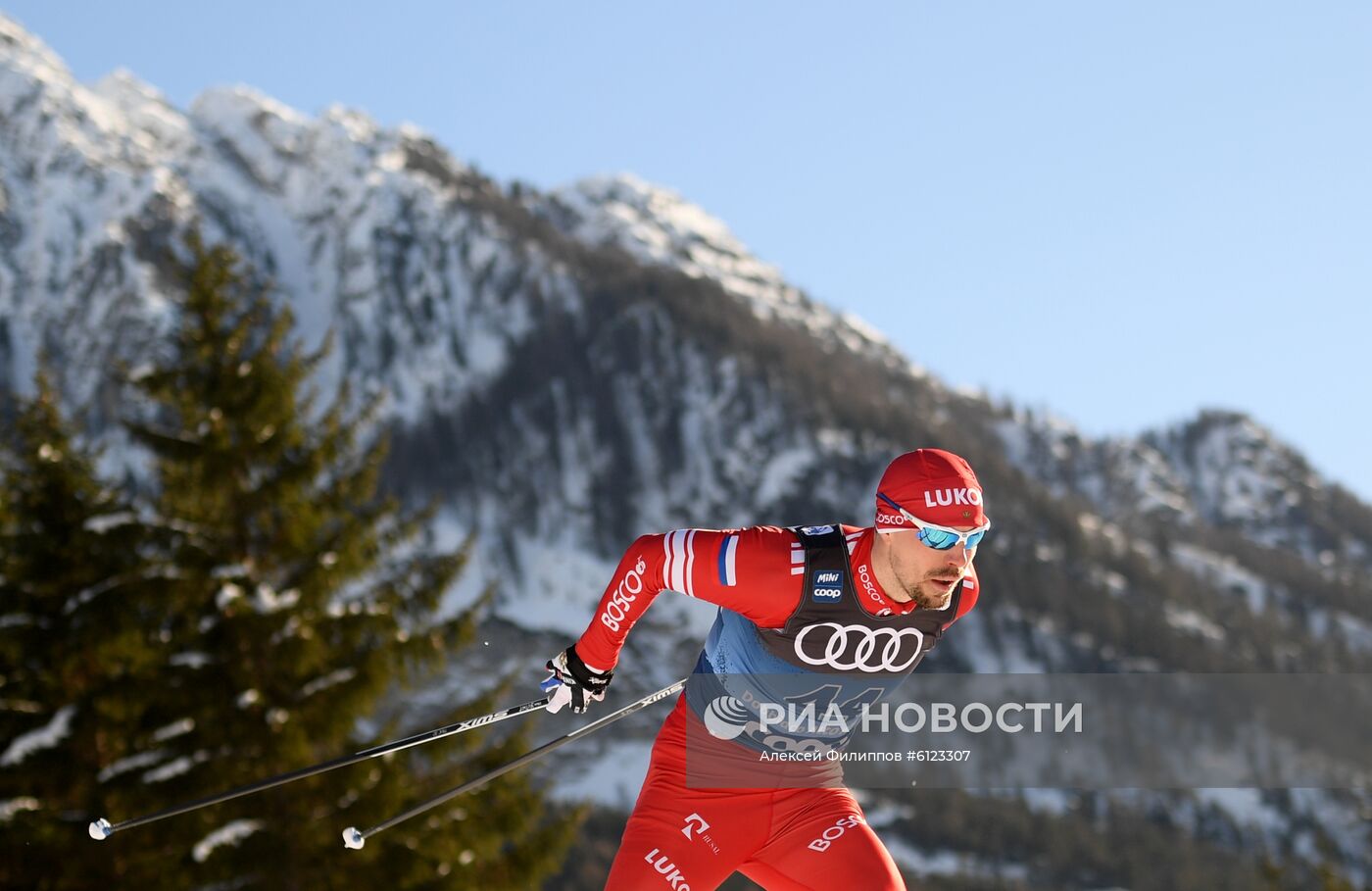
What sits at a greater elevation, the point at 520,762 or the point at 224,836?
the point at 224,836

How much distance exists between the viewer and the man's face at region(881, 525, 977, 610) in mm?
A: 5773

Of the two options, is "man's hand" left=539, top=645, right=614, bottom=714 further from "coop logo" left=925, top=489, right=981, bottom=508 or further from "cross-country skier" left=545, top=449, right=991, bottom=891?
"coop logo" left=925, top=489, right=981, bottom=508

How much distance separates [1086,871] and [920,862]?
12.5 meters

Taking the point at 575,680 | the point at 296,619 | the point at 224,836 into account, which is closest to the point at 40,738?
the point at 224,836

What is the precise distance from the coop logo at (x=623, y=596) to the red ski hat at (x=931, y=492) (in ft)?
3.31

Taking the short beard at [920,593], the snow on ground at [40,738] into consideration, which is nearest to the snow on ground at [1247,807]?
the snow on ground at [40,738]

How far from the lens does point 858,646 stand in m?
6.02

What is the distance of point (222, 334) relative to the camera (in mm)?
14477

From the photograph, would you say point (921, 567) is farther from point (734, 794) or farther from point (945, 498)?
point (734, 794)

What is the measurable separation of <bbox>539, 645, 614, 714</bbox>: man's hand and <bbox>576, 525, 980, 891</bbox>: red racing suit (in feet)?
0.12

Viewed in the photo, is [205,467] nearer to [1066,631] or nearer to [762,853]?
[762,853]

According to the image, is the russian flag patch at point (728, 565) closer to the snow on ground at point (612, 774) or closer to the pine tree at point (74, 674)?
the pine tree at point (74, 674)

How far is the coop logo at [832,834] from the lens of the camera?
19.7 ft

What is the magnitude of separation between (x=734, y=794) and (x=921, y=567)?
1.30 meters
